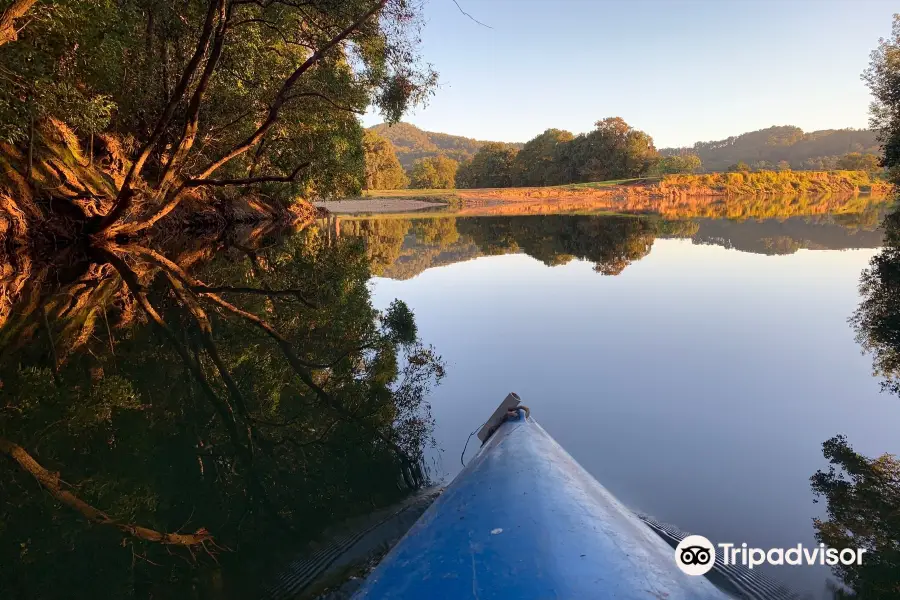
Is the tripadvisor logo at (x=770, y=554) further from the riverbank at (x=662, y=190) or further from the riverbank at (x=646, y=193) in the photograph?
the riverbank at (x=662, y=190)

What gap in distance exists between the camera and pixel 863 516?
2900 mm

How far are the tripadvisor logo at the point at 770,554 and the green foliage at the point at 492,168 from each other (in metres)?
102

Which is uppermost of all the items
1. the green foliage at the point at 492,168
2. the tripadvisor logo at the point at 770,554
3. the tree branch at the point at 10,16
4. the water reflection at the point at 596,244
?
the green foliage at the point at 492,168

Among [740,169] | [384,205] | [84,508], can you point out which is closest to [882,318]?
[84,508]

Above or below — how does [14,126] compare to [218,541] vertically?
above

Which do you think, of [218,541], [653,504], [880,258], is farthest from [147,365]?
[880,258]

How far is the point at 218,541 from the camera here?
2826 millimetres

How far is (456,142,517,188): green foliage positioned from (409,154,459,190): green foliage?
5700 millimetres

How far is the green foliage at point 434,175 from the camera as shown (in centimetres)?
11050

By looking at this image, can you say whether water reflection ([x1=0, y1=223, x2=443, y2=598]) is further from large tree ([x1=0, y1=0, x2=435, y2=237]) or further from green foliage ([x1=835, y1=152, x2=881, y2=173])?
green foliage ([x1=835, y1=152, x2=881, y2=173])

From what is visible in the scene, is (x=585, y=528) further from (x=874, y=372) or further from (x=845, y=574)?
(x=874, y=372)

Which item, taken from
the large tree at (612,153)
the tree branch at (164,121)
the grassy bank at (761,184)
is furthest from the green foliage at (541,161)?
the tree branch at (164,121)

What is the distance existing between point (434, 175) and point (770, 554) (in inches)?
4435

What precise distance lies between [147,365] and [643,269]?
10.5 metres
